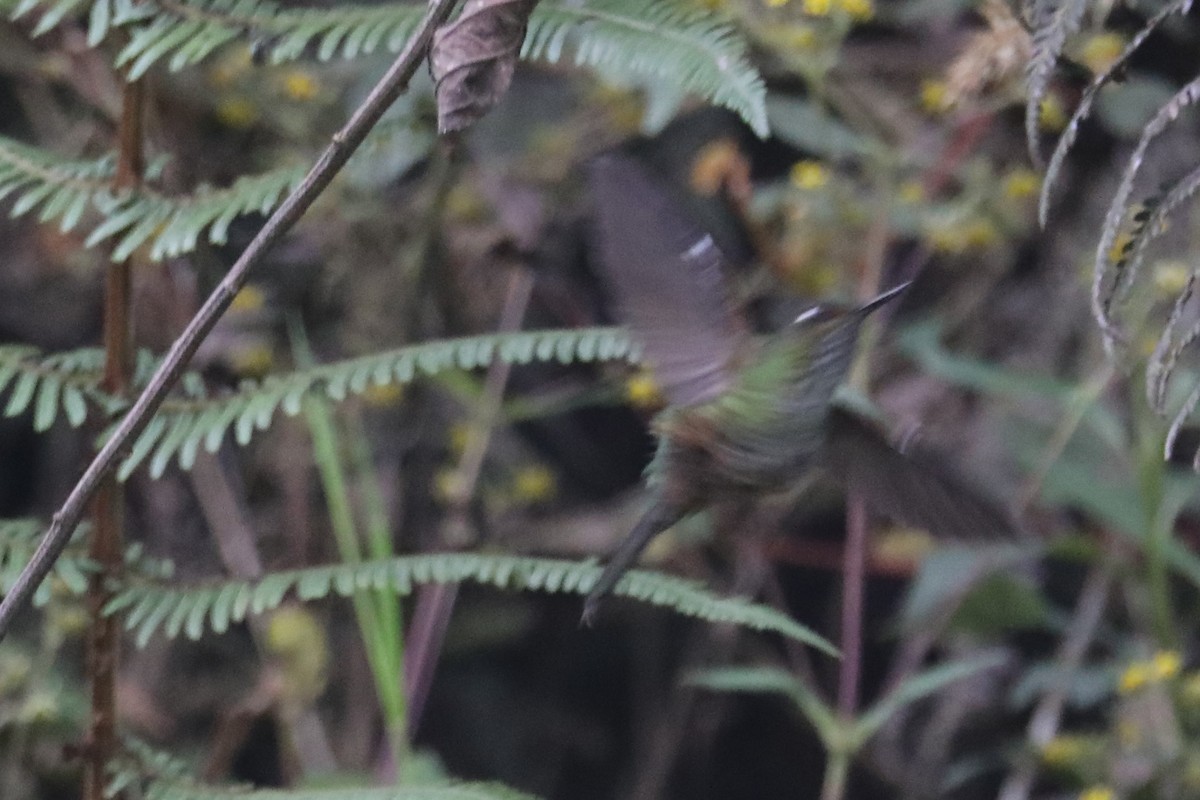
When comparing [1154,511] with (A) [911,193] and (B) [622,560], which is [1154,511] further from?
(B) [622,560]

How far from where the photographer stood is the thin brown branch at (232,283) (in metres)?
0.98

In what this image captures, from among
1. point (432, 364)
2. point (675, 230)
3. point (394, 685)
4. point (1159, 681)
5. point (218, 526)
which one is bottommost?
point (218, 526)

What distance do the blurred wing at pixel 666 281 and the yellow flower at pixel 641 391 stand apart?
2.24ft

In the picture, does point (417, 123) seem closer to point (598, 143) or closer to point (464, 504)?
point (464, 504)

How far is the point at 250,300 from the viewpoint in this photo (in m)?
2.39

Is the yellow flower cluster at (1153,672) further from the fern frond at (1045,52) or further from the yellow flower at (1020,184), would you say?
the fern frond at (1045,52)

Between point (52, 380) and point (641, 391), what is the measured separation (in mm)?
981

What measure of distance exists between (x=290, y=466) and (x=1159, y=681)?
1392 millimetres

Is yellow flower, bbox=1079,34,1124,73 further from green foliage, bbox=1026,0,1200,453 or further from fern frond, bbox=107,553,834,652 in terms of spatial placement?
fern frond, bbox=107,553,834,652

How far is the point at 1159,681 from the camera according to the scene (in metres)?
1.82

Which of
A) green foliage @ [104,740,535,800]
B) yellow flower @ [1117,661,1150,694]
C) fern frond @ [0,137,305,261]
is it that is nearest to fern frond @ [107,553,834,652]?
green foliage @ [104,740,535,800]

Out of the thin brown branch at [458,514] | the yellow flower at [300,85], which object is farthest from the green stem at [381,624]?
the yellow flower at [300,85]

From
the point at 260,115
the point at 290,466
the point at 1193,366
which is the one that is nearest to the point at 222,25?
the point at 260,115

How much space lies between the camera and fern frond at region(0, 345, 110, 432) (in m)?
1.23
